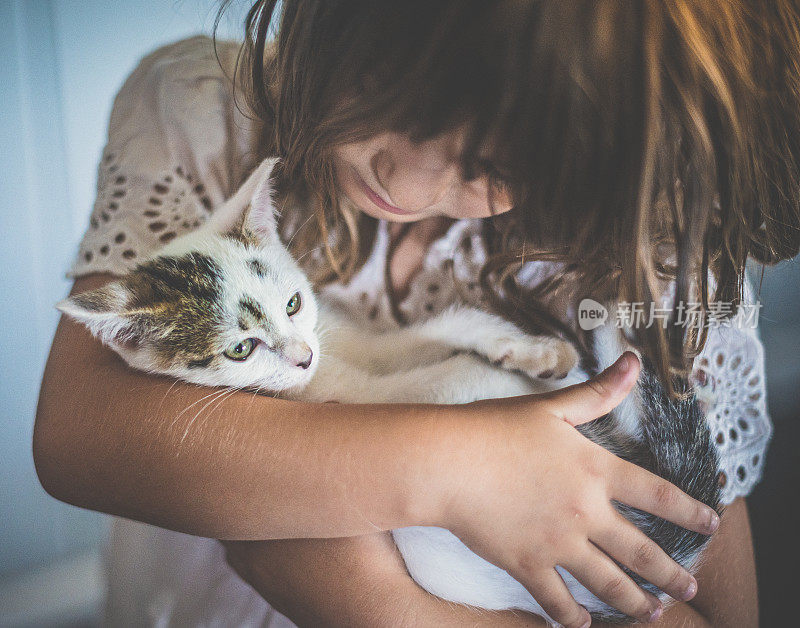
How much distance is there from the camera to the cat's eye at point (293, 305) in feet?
1.81

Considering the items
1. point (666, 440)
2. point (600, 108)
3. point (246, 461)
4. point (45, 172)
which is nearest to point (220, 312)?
point (246, 461)

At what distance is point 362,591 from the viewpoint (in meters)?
0.49

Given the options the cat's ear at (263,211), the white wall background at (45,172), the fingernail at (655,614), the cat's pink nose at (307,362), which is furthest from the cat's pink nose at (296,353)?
the fingernail at (655,614)

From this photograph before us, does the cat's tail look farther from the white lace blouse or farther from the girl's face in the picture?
the girl's face

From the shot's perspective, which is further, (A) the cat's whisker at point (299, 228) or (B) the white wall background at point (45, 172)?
(A) the cat's whisker at point (299, 228)

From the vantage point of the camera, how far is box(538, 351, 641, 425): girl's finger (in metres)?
0.46

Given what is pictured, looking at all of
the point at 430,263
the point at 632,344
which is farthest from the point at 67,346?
the point at 632,344

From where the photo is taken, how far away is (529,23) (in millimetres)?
364

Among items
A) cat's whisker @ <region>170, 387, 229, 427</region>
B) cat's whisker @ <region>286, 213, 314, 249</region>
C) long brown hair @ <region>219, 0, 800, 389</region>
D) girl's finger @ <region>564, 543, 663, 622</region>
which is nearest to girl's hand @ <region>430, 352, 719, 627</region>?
girl's finger @ <region>564, 543, 663, 622</region>

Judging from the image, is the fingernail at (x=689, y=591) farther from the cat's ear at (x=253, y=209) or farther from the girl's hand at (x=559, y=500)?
the cat's ear at (x=253, y=209)

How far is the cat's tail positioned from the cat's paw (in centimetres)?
5

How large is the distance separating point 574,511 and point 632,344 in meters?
0.20

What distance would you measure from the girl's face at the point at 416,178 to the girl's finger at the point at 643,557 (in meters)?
0.34

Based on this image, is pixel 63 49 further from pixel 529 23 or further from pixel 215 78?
pixel 529 23
